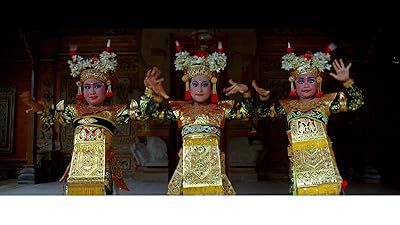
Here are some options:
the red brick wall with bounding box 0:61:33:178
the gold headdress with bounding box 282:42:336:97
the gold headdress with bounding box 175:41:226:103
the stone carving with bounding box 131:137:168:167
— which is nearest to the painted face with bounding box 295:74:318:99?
the gold headdress with bounding box 282:42:336:97

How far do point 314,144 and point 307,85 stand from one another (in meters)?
0.40

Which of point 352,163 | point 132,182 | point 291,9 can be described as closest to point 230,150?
point 132,182

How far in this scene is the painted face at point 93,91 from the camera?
3270mm

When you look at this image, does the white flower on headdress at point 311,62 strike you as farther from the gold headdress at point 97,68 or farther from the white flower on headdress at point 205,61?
the gold headdress at point 97,68

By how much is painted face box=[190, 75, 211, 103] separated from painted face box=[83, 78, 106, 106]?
0.65 meters

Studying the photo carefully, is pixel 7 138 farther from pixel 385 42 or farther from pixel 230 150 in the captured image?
pixel 385 42

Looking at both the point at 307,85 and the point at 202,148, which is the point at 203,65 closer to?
the point at 202,148

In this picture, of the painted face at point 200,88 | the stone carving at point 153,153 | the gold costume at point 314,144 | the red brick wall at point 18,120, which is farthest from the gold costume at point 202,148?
the red brick wall at point 18,120

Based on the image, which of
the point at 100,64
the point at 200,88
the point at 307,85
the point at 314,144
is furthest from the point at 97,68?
the point at 314,144

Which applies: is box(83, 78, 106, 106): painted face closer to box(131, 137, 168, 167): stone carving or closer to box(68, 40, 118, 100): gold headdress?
box(68, 40, 118, 100): gold headdress

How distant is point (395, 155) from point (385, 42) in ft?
5.32

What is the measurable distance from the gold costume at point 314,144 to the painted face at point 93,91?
4.29 feet

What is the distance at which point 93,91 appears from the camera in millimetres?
3270

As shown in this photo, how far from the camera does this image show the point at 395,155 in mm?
Result: 6648
